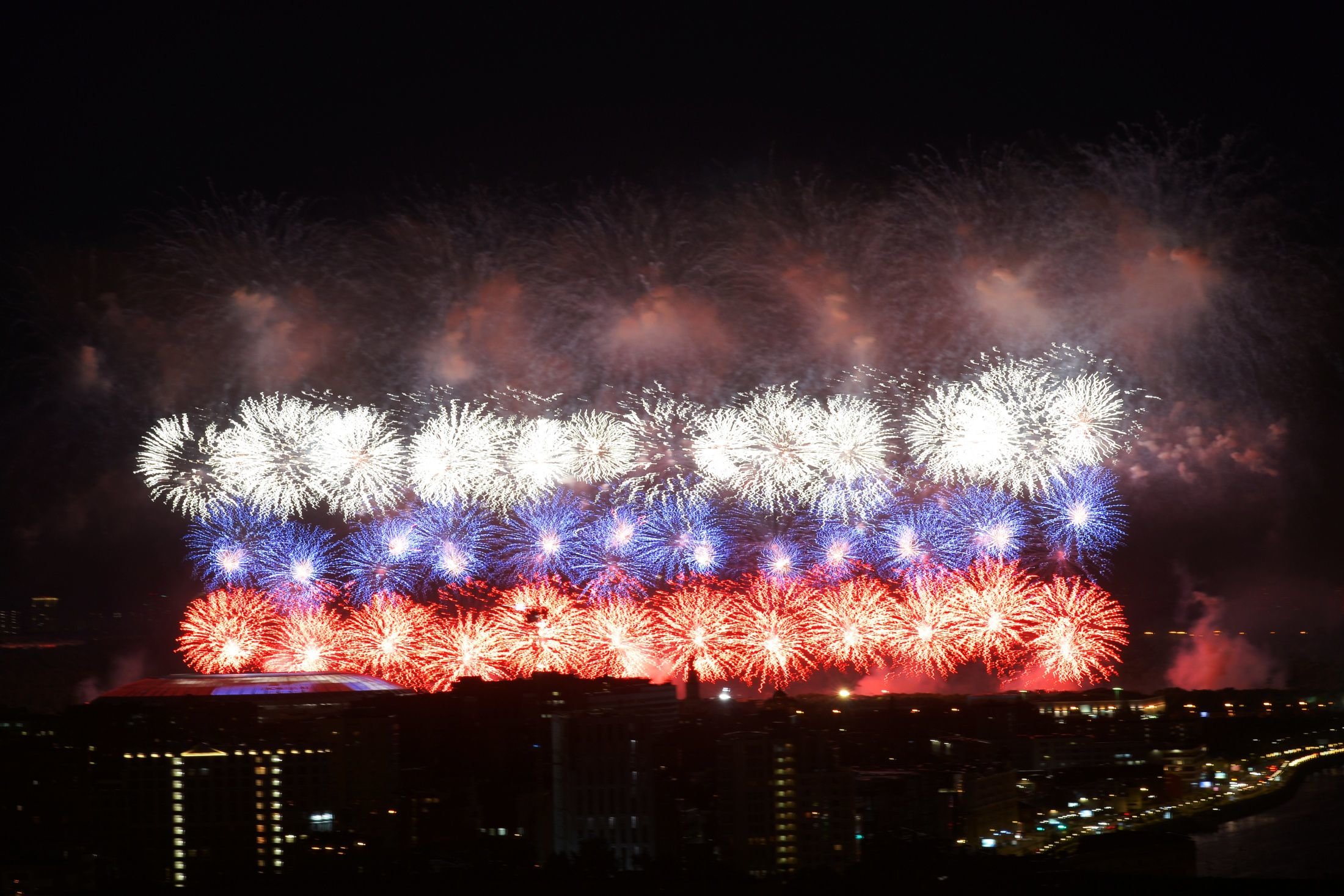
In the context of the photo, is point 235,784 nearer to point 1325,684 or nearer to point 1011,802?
point 1011,802

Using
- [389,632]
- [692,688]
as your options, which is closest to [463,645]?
[389,632]

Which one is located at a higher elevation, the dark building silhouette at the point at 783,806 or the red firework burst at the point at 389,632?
the red firework burst at the point at 389,632

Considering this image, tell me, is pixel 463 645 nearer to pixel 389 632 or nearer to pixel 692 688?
pixel 389 632

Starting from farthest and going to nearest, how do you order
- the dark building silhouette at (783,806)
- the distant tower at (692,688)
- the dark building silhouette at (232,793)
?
the distant tower at (692,688) → the dark building silhouette at (232,793) → the dark building silhouette at (783,806)

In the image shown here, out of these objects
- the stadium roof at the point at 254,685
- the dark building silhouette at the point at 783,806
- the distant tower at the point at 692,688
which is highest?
the stadium roof at the point at 254,685

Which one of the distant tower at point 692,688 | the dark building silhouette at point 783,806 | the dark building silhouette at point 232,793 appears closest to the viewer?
the dark building silhouette at point 783,806

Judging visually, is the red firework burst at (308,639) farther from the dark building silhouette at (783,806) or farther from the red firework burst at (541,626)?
the dark building silhouette at (783,806)

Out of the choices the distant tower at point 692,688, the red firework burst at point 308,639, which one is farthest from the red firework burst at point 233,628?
the distant tower at point 692,688
